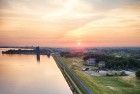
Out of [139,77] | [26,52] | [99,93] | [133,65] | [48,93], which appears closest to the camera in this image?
[99,93]

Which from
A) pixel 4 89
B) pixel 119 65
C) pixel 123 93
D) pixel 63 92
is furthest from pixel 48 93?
pixel 119 65

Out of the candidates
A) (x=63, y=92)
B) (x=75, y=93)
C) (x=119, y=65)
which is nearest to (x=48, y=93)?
(x=63, y=92)

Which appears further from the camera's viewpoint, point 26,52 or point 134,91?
point 26,52

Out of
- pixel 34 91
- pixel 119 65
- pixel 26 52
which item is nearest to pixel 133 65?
pixel 119 65

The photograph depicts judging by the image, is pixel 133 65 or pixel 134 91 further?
pixel 133 65

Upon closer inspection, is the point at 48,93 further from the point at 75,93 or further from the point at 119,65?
the point at 119,65

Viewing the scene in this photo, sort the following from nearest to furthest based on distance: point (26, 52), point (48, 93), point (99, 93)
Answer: point (99, 93)
point (48, 93)
point (26, 52)

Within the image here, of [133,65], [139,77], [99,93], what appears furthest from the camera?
[133,65]

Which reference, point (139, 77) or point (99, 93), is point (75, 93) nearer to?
point (99, 93)

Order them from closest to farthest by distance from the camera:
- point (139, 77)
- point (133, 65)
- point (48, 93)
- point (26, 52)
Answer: point (48, 93) < point (139, 77) < point (133, 65) < point (26, 52)
